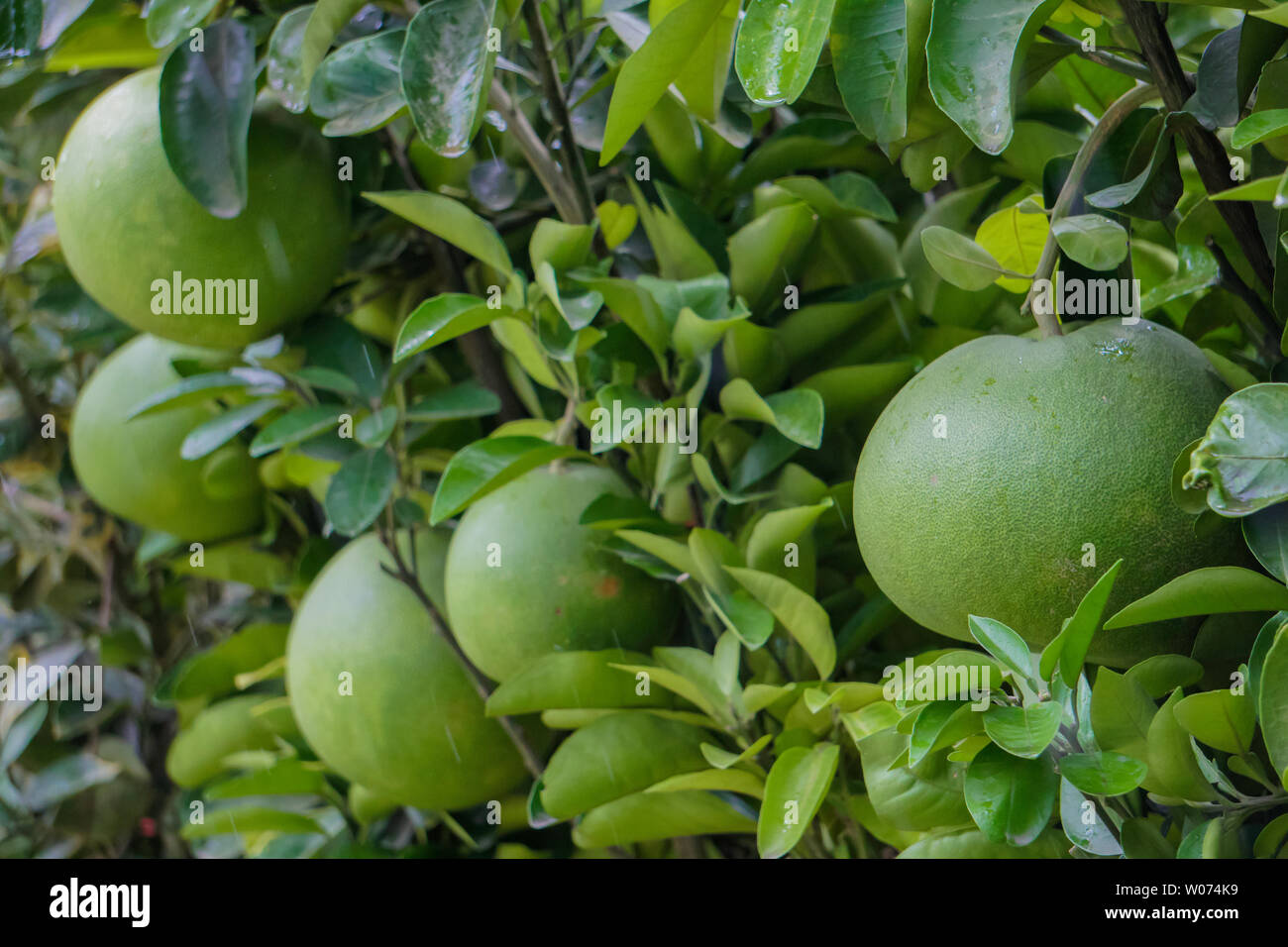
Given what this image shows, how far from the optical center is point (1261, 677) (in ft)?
1.62

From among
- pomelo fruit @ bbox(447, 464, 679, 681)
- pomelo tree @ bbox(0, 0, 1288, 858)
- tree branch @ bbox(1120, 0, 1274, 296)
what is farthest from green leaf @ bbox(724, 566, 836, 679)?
tree branch @ bbox(1120, 0, 1274, 296)

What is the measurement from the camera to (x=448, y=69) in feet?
2.33

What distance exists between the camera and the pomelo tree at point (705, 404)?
54cm

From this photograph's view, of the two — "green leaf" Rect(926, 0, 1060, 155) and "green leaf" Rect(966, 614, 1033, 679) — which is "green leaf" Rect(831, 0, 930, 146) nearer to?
"green leaf" Rect(926, 0, 1060, 155)

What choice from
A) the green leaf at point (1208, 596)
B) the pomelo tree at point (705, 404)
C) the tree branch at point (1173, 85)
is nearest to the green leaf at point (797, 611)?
the pomelo tree at point (705, 404)

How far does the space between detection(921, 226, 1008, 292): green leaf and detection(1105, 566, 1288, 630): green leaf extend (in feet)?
0.63

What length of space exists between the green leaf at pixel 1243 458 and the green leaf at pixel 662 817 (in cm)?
41

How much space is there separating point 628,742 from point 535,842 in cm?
37

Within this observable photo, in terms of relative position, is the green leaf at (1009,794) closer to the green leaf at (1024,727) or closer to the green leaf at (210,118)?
the green leaf at (1024,727)

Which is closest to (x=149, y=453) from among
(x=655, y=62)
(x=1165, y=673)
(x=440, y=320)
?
(x=440, y=320)

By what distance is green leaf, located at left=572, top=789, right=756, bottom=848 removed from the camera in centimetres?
78

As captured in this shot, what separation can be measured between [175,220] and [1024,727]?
0.69m

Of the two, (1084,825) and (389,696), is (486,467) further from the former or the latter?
(1084,825)
